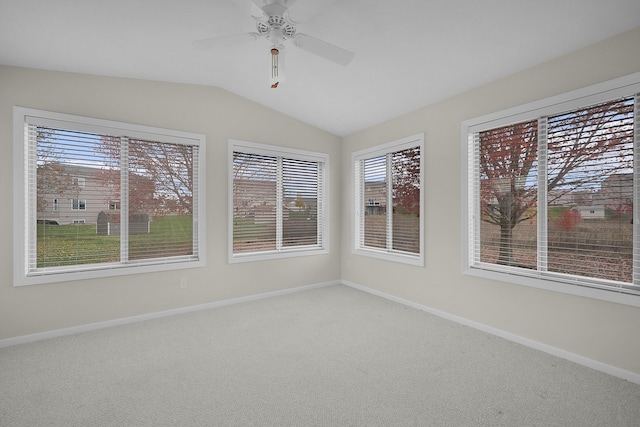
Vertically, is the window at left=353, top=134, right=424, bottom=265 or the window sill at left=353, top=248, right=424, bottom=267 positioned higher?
the window at left=353, top=134, right=424, bottom=265

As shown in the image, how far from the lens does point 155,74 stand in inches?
133

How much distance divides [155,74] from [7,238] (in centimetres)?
216

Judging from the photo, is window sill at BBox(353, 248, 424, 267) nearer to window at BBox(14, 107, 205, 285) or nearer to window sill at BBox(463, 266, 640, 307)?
window sill at BBox(463, 266, 640, 307)

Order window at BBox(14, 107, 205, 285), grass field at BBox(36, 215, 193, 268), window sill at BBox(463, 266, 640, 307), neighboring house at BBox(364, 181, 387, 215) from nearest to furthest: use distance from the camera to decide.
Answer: window sill at BBox(463, 266, 640, 307)
window at BBox(14, 107, 205, 285)
grass field at BBox(36, 215, 193, 268)
neighboring house at BBox(364, 181, 387, 215)

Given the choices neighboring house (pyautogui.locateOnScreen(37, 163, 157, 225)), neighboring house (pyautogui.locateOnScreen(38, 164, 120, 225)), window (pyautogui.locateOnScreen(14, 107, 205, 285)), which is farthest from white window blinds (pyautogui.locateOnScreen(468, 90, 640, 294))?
neighboring house (pyautogui.locateOnScreen(38, 164, 120, 225))

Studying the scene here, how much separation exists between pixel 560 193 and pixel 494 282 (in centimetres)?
102

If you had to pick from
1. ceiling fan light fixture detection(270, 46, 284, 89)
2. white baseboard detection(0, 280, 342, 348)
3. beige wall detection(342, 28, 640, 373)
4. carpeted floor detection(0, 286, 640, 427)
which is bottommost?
carpeted floor detection(0, 286, 640, 427)

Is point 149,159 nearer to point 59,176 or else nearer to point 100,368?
point 59,176

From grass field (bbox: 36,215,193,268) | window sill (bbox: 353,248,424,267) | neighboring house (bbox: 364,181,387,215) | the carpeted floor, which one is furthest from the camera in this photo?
neighboring house (bbox: 364,181,387,215)

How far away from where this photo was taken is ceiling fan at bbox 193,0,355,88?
2120mm

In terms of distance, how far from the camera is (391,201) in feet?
14.3

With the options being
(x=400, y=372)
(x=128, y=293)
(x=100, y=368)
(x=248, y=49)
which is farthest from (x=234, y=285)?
(x=248, y=49)

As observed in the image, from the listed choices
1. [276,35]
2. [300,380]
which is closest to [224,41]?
[276,35]

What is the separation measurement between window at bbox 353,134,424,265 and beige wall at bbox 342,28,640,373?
0.14m
